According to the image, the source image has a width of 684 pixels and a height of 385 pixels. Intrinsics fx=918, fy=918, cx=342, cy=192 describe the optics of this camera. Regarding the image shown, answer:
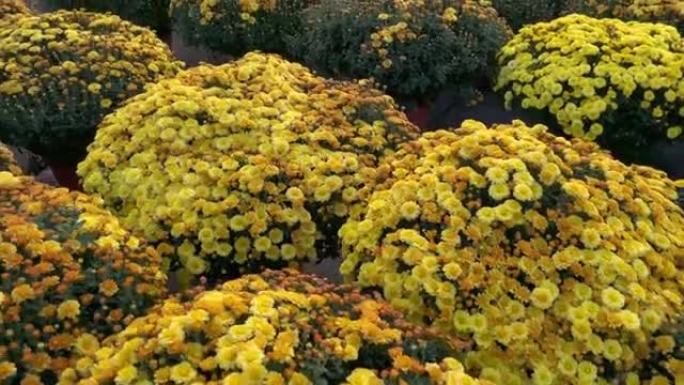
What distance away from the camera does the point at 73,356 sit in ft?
8.38

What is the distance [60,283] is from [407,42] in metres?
2.77

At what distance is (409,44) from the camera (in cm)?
492

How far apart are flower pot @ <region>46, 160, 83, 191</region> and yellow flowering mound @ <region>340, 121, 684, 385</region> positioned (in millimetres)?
2010

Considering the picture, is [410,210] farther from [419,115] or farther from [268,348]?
[419,115]

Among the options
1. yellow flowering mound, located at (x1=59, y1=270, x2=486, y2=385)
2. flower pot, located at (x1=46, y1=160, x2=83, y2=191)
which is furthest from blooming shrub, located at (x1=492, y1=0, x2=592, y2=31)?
yellow flowering mound, located at (x1=59, y1=270, x2=486, y2=385)

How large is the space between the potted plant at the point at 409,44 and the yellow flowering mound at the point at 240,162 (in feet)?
3.20

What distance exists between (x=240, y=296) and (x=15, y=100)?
232 centimetres

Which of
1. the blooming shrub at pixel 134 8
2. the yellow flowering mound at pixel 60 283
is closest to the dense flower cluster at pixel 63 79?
the yellow flowering mound at pixel 60 283

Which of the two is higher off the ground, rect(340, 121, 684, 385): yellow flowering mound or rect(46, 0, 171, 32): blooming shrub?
rect(340, 121, 684, 385): yellow flowering mound

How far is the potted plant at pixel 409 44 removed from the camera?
4902mm

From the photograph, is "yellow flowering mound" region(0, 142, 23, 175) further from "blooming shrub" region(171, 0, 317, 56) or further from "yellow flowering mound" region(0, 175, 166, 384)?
"blooming shrub" region(171, 0, 317, 56)

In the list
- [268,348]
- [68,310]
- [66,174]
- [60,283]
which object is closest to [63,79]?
[66,174]

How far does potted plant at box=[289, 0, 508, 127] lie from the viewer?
16.1 feet

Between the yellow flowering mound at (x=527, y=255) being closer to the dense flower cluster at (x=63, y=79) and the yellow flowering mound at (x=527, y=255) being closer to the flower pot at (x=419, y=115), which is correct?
the dense flower cluster at (x=63, y=79)
